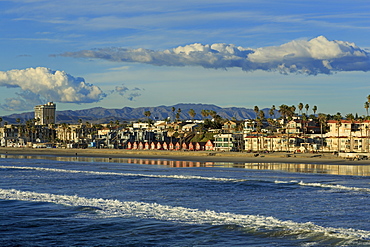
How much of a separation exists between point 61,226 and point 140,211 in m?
5.98

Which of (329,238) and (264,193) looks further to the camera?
(264,193)

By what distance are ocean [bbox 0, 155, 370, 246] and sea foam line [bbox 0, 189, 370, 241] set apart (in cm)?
5

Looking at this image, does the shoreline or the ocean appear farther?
the shoreline

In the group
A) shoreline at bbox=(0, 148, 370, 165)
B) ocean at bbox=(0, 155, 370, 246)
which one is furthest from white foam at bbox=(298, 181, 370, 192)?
shoreline at bbox=(0, 148, 370, 165)

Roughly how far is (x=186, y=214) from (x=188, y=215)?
36cm

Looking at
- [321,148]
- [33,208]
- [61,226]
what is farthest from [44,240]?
[321,148]

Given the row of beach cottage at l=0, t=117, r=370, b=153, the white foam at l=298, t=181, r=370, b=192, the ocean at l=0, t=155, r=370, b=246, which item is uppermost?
the row of beach cottage at l=0, t=117, r=370, b=153

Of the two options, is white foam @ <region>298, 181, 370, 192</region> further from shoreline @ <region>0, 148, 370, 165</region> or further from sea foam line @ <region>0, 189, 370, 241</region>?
shoreline @ <region>0, 148, 370, 165</region>

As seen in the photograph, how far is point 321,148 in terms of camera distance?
122 m

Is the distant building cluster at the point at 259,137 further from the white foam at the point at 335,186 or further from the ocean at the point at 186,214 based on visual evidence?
the ocean at the point at 186,214

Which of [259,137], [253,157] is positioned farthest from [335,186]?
[259,137]

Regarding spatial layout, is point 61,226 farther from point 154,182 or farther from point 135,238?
point 154,182

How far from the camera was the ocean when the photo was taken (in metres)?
23.8

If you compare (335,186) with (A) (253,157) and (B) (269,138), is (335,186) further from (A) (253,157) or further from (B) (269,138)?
(B) (269,138)
